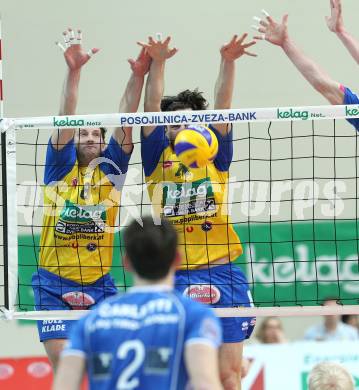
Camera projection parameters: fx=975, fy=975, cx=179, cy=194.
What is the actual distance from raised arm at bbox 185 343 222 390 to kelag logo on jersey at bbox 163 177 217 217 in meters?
3.50

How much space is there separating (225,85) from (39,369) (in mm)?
3948

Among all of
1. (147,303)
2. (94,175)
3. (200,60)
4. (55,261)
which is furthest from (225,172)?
(200,60)

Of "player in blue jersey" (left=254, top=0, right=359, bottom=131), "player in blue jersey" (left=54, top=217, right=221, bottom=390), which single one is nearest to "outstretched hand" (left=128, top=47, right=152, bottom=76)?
"player in blue jersey" (left=254, top=0, right=359, bottom=131)

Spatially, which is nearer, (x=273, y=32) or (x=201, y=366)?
(x=201, y=366)

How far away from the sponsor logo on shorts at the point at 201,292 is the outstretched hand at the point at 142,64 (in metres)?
1.63

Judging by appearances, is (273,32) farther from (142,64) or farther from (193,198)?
(193,198)

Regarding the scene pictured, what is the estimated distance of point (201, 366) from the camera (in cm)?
346

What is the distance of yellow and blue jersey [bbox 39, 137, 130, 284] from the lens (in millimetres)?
7141

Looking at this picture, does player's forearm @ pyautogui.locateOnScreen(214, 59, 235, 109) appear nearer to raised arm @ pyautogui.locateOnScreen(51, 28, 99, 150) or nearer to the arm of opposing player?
the arm of opposing player

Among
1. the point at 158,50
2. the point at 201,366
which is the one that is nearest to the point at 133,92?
the point at 158,50

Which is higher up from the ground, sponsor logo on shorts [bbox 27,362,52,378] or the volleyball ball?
the volleyball ball

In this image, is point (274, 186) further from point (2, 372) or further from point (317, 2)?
point (2, 372)

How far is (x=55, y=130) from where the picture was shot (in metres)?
7.21

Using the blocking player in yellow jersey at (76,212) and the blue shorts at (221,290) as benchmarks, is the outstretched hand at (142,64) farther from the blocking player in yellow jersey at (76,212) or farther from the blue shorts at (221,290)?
the blue shorts at (221,290)
